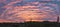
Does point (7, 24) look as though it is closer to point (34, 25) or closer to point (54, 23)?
point (34, 25)

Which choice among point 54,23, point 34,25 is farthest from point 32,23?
point 54,23

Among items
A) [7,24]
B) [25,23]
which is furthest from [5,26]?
[25,23]

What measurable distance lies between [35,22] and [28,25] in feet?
1.13

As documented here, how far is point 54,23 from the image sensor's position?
12344mm

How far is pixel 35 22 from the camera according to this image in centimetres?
1235

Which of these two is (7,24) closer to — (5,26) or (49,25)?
(5,26)

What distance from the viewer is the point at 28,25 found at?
12.3m

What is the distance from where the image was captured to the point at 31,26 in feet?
40.7

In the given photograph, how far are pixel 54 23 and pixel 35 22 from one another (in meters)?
0.86

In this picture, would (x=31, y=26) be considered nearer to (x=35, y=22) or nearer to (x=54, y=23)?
(x=35, y=22)

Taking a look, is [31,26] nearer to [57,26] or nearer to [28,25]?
[28,25]

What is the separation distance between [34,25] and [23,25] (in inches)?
19.7

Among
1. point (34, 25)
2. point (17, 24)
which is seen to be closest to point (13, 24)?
point (17, 24)

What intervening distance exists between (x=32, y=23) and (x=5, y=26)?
4.16 ft
